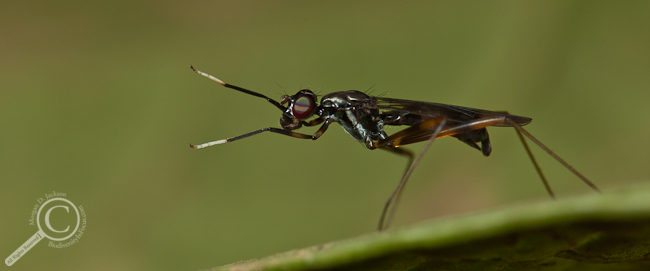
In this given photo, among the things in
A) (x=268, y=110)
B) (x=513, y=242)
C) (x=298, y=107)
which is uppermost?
(x=268, y=110)

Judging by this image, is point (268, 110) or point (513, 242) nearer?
point (513, 242)

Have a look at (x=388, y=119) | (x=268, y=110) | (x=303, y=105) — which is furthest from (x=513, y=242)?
(x=268, y=110)

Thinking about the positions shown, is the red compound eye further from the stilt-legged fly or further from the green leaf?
the green leaf

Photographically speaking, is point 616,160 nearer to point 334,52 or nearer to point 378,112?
point 378,112
